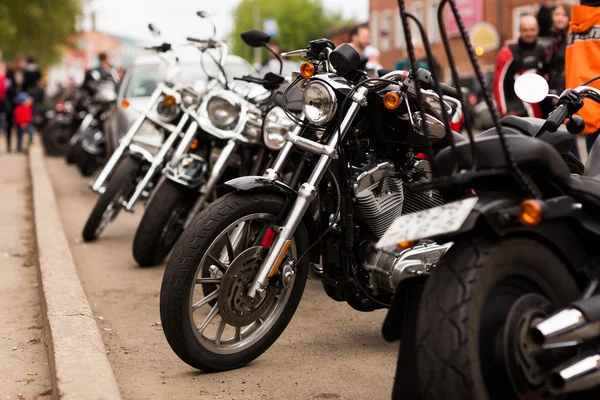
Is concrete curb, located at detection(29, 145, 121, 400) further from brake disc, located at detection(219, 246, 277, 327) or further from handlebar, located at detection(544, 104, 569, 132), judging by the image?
handlebar, located at detection(544, 104, 569, 132)

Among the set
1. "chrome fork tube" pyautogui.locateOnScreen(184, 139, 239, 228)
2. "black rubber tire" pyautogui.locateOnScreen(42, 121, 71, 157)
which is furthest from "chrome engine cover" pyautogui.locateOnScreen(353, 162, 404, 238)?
"black rubber tire" pyautogui.locateOnScreen(42, 121, 71, 157)

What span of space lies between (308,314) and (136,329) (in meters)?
0.95

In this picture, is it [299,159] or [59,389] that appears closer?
[59,389]

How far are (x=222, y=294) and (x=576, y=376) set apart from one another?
1.68 meters

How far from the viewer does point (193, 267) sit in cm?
393

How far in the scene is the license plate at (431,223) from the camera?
9.32 ft

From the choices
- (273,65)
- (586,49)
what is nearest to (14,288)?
(586,49)

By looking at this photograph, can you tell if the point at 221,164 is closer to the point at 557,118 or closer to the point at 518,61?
the point at 557,118

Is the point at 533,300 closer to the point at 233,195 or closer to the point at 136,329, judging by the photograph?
the point at 233,195

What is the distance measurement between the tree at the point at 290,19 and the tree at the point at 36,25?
4833cm

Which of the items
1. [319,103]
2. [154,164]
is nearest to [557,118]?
[319,103]

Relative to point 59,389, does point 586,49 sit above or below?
above

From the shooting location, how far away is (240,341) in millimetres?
4195

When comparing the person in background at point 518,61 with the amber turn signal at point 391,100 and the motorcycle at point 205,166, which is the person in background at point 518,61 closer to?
the motorcycle at point 205,166
